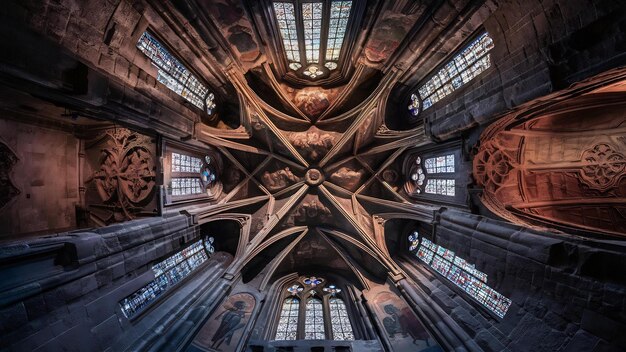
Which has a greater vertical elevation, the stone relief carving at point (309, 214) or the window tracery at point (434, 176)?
the window tracery at point (434, 176)

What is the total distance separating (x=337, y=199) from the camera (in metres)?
13.2

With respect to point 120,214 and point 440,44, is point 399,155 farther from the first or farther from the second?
point 120,214

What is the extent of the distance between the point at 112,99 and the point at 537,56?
27.9ft

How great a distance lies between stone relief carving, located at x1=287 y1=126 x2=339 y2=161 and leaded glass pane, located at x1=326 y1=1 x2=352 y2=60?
3306 millimetres

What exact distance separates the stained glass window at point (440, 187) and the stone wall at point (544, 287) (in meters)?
1.90

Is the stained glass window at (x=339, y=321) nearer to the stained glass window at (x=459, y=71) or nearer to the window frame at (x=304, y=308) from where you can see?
the window frame at (x=304, y=308)

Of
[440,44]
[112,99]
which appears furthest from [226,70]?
[440,44]

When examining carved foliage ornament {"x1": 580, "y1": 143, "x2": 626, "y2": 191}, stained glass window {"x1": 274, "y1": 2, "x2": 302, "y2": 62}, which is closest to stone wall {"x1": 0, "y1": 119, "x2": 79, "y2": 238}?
stained glass window {"x1": 274, "y1": 2, "x2": 302, "y2": 62}

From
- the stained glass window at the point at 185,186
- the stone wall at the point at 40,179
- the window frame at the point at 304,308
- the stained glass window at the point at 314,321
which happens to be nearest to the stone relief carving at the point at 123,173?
the stone wall at the point at 40,179

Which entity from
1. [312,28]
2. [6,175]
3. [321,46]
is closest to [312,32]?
[312,28]

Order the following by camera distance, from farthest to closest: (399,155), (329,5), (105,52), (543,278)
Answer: (399,155)
(329,5)
(105,52)
(543,278)

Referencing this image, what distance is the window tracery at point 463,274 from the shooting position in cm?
701

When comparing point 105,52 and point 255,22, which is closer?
point 105,52

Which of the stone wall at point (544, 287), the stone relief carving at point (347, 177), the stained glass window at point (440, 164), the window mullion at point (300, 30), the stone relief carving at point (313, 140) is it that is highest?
the window mullion at point (300, 30)
